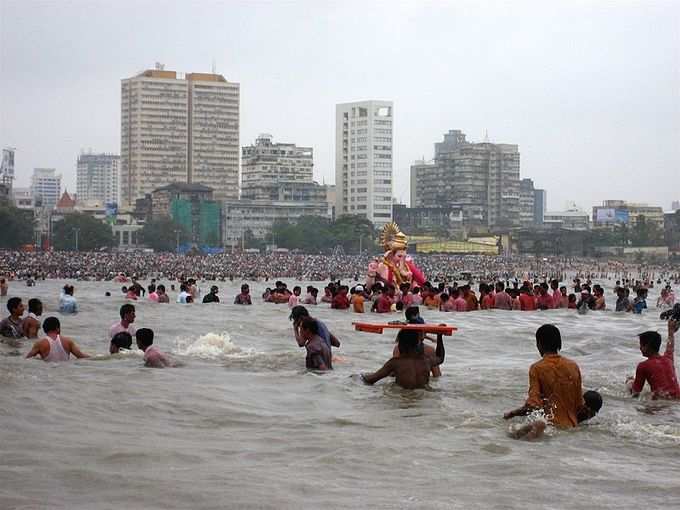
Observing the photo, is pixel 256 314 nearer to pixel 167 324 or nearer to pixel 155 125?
pixel 167 324

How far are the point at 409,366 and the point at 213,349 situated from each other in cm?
459

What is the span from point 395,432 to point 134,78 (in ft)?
525

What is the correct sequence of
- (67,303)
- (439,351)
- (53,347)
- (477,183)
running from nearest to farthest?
1. (439,351)
2. (53,347)
3. (67,303)
4. (477,183)

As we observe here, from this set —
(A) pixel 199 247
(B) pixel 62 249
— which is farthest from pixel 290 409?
(A) pixel 199 247

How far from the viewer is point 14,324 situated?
14648mm

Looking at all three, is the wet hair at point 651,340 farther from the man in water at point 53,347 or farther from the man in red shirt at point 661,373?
the man in water at point 53,347

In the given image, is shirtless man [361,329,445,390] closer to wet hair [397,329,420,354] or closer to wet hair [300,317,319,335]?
wet hair [397,329,420,354]

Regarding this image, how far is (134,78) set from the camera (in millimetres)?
163375

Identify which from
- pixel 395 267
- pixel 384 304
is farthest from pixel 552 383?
pixel 395 267

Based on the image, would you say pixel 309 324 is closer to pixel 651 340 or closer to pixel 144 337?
pixel 144 337

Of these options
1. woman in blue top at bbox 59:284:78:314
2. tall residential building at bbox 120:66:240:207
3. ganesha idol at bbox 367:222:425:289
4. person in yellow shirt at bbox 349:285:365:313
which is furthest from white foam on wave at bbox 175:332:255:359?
tall residential building at bbox 120:66:240:207

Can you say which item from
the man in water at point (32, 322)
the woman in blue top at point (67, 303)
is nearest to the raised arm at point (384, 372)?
the man in water at point (32, 322)

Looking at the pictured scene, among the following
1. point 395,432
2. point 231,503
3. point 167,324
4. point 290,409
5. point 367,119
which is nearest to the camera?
point 231,503

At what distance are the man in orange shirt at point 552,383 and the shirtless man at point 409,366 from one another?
7.09ft
